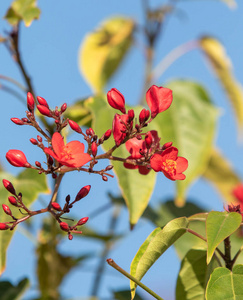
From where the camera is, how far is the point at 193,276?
0.87 m

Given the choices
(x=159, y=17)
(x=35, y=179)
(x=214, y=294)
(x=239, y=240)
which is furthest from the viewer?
(x=159, y=17)

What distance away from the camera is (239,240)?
1.21 m

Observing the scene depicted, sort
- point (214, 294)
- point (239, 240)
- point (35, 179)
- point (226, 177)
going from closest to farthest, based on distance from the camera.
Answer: point (214, 294)
point (35, 179)
point (239, 240)
point (226, 177)

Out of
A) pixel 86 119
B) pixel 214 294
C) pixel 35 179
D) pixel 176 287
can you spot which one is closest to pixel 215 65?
pixel 86 119

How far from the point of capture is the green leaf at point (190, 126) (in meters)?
1.32

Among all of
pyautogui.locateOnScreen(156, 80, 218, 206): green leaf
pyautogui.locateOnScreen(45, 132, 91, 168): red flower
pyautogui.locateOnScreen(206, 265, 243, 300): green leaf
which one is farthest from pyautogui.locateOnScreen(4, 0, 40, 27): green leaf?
pyautogui.locateOnScreen(206, 265, 243, 300): green leaf

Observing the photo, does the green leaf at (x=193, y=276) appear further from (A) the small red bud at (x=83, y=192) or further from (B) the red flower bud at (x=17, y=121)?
(B) the red flower bud at (x=17, y=121)

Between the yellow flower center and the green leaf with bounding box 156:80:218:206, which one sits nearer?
the yellow flower center

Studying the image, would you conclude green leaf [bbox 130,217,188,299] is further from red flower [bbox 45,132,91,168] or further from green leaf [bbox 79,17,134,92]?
green leaf [bbox 79,17,134,92]

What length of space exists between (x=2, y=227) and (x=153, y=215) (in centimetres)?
57

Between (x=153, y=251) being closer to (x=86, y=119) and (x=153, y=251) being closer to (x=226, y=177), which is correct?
(x=86, y=119)

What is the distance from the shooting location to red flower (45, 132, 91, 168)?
0.71m

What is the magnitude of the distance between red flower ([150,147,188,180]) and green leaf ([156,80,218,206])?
472 mm

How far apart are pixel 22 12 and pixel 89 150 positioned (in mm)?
566
